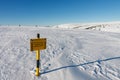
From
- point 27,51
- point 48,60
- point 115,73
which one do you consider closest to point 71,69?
point 48,60

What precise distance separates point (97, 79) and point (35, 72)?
2.38m

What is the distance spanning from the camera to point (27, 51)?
811cm

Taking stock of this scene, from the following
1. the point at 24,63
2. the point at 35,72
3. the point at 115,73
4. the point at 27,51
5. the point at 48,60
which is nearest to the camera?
the point at 35,72

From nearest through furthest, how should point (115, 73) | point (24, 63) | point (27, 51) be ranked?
1. point (115, 73)
2. point (24, 63)
3. point (27, 51)

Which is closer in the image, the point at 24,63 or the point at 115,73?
the point at 115,73

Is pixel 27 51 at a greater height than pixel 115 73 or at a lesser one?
greater

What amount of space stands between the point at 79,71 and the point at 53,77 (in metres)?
1.23

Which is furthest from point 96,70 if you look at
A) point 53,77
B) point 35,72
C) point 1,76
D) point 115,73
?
point 1,76

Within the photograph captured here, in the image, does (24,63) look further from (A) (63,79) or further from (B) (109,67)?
(B) (109,67)

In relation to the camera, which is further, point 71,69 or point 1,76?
point 71,69

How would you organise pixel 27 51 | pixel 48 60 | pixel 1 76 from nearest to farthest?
pixel 1 76
pixel 48 60
pixel 27 51

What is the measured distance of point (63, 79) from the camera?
→ 16.7 feet

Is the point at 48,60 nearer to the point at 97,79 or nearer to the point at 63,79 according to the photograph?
the point at 63,79

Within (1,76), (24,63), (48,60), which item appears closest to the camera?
(1,76)
